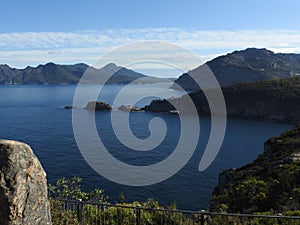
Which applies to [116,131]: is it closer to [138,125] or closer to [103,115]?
[138,125]

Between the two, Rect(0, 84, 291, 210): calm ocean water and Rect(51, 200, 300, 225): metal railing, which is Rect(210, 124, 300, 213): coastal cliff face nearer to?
Rect(51, 200, 300, 225): metal railing

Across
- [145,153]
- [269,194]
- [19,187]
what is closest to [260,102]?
[145,153]

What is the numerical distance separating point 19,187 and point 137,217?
4.17 m

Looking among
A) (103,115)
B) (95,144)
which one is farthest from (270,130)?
(103,115)

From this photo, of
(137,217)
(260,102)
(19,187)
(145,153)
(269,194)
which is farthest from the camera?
(260,102)

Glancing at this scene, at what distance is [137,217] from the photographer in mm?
8844

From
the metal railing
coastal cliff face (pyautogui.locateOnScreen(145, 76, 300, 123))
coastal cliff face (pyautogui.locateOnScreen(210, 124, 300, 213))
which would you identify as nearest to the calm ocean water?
coastal cliff face (pyautogui.locateOnScreen(145, 76, 300, 123))

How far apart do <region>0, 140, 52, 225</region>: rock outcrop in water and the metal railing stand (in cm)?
275

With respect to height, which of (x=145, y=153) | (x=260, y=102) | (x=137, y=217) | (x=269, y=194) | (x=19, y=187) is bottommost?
(x=145, y=153)

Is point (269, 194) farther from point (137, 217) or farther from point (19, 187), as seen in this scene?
point (19, 187)

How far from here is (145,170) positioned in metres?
42.6

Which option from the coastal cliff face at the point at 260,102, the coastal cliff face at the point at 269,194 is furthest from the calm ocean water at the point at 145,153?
the coastal cliff face at the point at 269,194

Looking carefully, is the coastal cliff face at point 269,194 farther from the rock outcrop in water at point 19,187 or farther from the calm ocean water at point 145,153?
the calm ocean water at point 145,153

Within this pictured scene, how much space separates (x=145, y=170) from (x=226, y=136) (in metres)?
30.9
